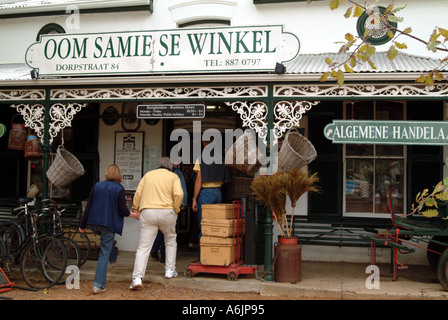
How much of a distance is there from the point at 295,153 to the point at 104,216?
3.09 metres

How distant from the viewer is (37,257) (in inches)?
290

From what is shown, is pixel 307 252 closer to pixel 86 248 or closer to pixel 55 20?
pixel 86 248

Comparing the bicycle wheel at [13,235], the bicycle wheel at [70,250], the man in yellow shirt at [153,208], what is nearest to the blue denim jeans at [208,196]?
the man in yellow shirt at [153,208]

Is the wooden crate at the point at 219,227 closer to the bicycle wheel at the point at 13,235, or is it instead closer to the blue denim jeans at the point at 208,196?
the blue denim jeans at the point at 208,196

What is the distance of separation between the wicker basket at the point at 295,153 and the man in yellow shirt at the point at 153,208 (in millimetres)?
1769

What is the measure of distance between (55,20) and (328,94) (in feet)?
22.9

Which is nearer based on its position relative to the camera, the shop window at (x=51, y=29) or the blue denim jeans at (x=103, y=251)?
the blue denim jeans at (x=103, y=251)

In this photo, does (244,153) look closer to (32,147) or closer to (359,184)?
(359,184)

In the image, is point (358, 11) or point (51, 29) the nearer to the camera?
point (358, 11)

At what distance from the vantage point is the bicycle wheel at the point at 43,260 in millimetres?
7270

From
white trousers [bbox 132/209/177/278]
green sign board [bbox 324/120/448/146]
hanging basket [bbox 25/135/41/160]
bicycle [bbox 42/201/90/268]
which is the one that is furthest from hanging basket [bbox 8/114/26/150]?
green sign board [bbox 324/120/448/146]

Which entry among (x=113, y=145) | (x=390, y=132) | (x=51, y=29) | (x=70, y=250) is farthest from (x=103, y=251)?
(x=51, y=29)

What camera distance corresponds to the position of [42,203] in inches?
328

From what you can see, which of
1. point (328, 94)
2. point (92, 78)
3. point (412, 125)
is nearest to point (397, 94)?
point (412, 125)
